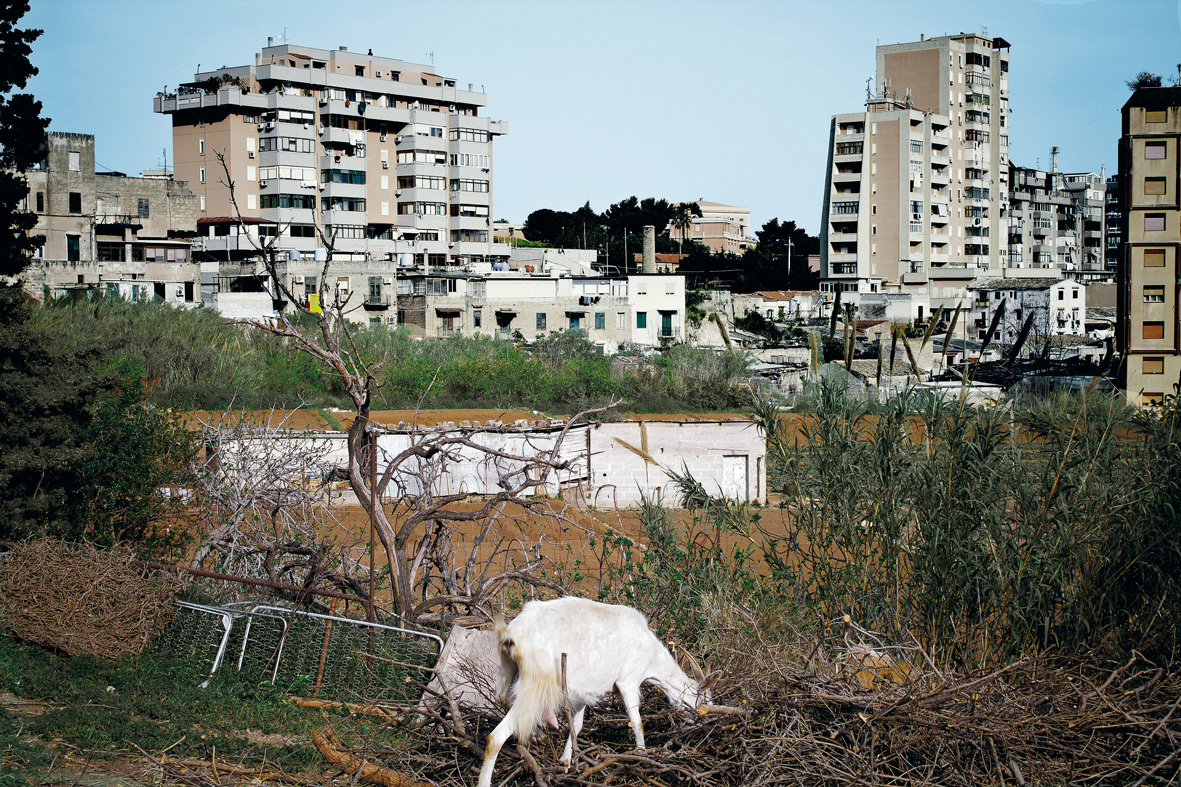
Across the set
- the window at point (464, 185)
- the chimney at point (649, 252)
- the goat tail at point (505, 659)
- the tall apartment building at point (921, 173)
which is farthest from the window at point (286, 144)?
the goat tail at point (505, 659)

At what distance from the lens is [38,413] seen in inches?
431

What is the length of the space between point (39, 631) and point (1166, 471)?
29.9 feet

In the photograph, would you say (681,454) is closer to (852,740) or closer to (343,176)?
(852,740)

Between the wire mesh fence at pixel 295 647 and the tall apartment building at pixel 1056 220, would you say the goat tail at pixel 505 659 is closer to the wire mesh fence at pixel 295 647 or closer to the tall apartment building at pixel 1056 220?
the wire mesh fence at pixel 295 647

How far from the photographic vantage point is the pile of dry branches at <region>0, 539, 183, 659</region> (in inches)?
308

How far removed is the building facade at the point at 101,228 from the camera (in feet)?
158

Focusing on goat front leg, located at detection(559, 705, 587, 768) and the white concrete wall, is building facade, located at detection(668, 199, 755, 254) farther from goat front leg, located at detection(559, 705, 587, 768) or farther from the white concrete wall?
goat front leg, located at detection(559, 705, 587, 768)

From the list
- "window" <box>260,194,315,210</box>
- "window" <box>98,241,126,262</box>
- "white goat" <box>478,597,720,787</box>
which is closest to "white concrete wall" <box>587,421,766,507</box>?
"white goat" <box>478,597,720,787</box>

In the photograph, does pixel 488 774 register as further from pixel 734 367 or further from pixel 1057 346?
pixel 1057 346

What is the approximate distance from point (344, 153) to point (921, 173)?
129 ft

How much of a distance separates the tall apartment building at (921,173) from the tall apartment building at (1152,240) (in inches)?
1503

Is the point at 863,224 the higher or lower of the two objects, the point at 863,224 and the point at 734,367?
the higher

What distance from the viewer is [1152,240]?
26891 mm

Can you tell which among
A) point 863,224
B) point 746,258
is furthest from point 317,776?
point 746,258
